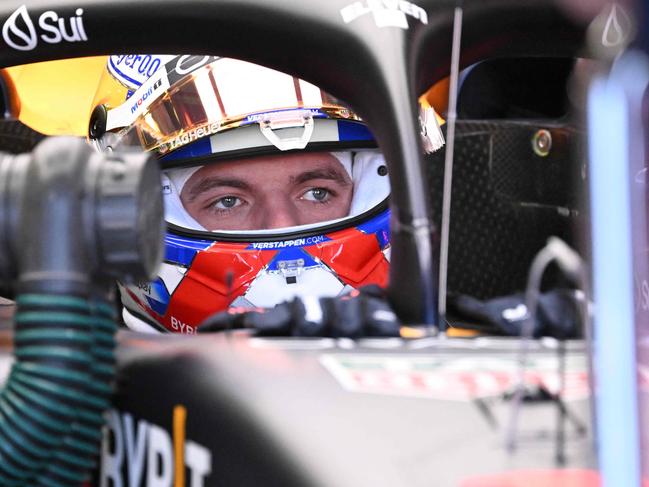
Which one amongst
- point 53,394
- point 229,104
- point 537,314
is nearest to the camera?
point 53,394

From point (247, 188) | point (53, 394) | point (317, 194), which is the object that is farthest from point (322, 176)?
point (53, 394)

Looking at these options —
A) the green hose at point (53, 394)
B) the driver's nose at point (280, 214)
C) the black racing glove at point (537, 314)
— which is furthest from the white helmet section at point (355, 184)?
the green hose at point (53, 394)

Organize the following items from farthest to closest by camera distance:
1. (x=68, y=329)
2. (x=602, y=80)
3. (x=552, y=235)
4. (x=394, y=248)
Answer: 1. (x=552, y=235)
2. (x=394, y=248)
3. (x=68, y=329)
4. (x=602, y=80)

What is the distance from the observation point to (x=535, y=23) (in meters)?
1.26

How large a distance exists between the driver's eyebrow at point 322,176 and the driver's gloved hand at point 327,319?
0.90 meters

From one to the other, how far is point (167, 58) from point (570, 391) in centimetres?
133

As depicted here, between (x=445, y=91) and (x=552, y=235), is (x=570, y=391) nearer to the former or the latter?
(x=552, y=235)

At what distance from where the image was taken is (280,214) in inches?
72.1

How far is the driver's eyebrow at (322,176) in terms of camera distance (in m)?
1.87

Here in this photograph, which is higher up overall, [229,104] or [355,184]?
[229,104]

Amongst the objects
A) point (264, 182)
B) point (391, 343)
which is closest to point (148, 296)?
point (264, 182)

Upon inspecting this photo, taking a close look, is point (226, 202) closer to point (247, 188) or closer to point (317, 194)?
point (247, 188)

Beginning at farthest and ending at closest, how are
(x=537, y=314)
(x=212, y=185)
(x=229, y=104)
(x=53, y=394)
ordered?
(x=212, y=185)
(x=229, y=104)
(x=537, y=314)
(x=53, y=394)

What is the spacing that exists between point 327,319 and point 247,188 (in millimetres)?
949
